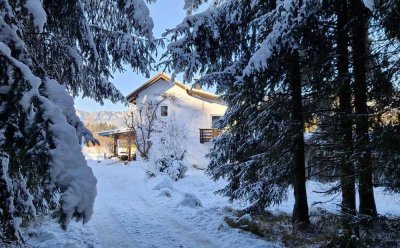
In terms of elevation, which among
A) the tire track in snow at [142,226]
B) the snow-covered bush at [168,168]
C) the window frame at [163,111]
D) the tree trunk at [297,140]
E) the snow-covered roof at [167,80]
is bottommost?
the tire track in snow at [142,226]

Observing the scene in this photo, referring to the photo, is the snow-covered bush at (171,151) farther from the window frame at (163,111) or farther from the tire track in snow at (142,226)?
the tire track in snow at (142,226)

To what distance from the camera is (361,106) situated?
595 cm

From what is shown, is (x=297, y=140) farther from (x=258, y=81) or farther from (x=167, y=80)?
(x=167, y=80)

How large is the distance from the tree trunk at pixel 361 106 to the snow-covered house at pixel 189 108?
78.2 ft

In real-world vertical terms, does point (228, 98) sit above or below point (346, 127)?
above

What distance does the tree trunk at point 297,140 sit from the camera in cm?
771

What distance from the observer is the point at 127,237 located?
7.88 m

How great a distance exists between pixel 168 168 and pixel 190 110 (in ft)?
40.9

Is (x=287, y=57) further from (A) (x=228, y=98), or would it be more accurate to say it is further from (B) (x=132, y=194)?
(B) (x=132, y=194)

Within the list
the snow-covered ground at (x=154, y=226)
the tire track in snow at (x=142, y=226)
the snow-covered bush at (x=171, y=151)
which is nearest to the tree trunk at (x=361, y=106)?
the snow-covered ground at (x=154, y=226)

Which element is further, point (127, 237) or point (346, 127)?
point (127, 237)

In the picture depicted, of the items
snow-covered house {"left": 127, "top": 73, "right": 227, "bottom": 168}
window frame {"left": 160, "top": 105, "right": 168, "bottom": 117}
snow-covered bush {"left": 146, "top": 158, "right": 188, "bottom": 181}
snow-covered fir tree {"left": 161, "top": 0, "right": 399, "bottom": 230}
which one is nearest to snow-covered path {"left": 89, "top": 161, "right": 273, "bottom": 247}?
snow-covered fir tree {"left": 161, "top": 0, "right": 399, "bottom": 230}

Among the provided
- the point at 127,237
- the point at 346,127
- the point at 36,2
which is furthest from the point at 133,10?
the point at 127,237

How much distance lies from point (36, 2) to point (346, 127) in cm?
507
